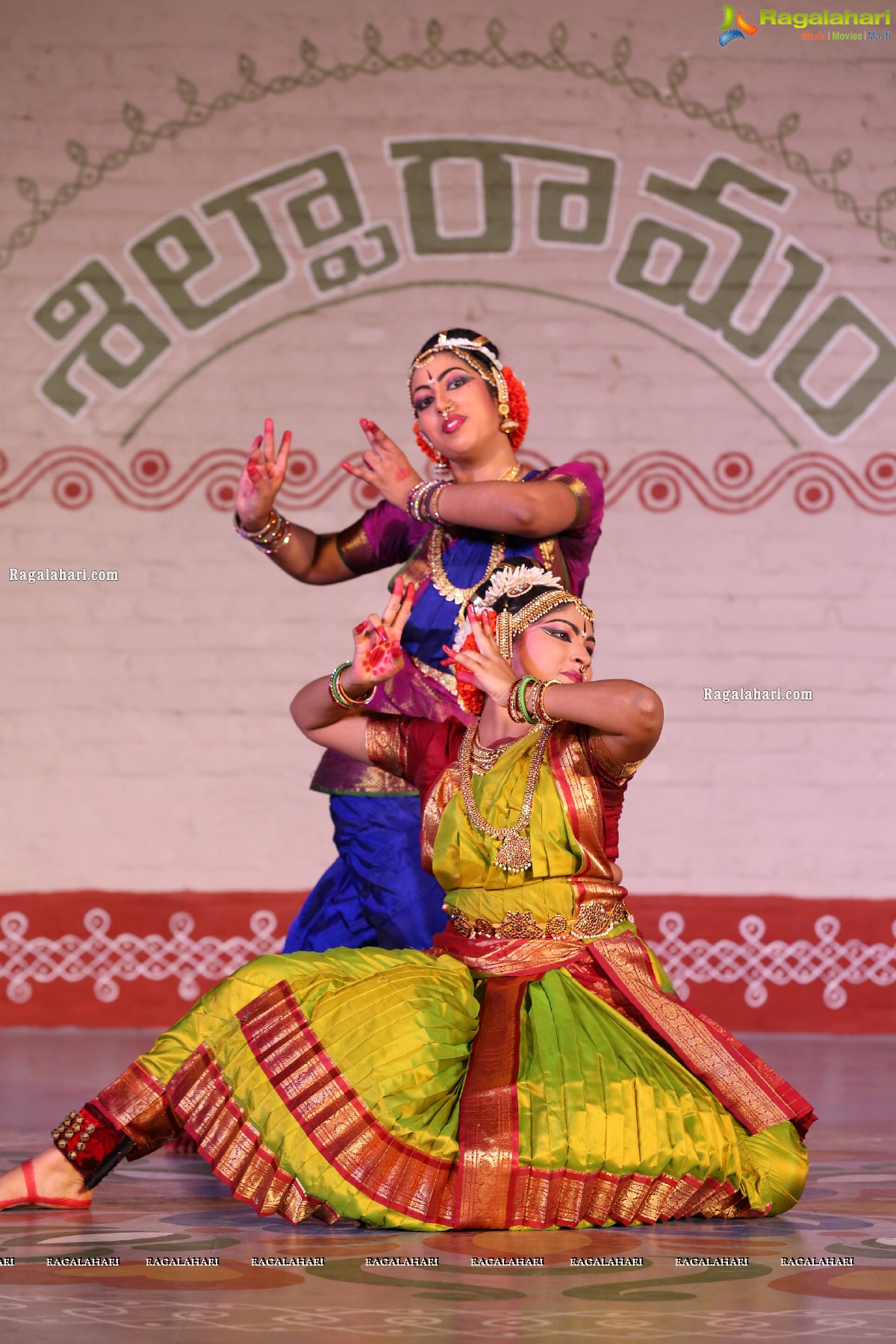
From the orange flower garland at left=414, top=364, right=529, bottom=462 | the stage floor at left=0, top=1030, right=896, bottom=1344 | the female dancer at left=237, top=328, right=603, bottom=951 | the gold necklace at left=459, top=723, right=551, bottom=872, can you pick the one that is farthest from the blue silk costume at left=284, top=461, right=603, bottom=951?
the stage floor at left=0, top=1030, right=896, bottom=1344

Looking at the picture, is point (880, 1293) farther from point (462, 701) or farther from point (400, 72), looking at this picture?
point (400, 72)

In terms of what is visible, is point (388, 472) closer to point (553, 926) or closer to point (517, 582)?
point (517, 582)

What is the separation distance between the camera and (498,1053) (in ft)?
8.80

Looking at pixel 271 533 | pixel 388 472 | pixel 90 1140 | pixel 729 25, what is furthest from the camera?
pixel 729 25

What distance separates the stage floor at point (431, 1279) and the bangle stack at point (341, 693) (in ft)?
2.83

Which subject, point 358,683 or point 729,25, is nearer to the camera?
point 358,683

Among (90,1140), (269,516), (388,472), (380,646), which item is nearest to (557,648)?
(380,646)

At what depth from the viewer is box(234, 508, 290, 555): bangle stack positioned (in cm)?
353

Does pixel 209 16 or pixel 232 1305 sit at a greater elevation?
pixel 209 16

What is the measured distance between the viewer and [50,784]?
524cm

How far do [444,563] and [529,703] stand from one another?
0.69 metres

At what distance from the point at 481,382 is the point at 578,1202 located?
5.23ft

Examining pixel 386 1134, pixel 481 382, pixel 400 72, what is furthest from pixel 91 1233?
pixel 400 72

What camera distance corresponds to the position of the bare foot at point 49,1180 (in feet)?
8.80
